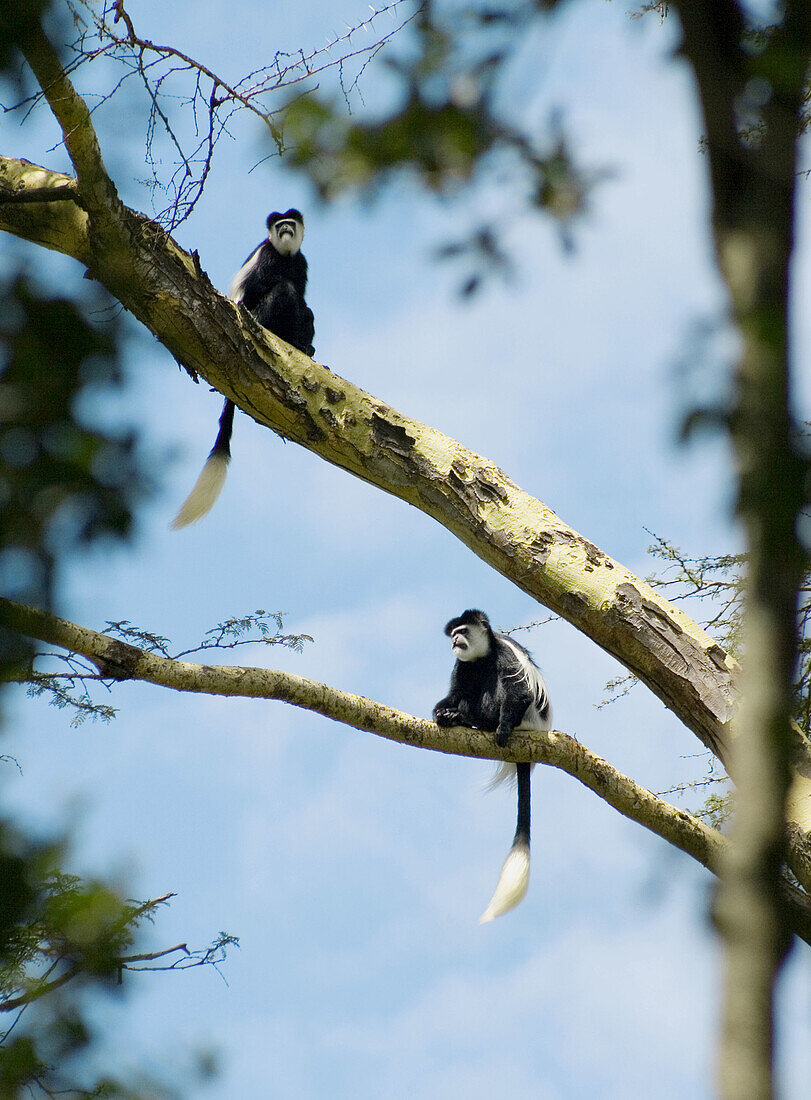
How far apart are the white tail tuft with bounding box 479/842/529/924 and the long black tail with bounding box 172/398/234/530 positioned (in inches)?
88.0

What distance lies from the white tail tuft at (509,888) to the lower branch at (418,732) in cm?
96

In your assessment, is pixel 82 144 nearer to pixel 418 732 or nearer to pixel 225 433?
pixel 225 433

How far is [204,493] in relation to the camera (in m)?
4.98

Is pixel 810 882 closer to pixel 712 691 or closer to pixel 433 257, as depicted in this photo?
pixel 712 691

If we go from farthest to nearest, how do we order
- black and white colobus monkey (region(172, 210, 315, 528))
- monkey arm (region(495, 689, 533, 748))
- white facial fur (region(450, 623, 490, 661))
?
white facial fur (region(450, 623, 490, 661)) → black and white colobus monkey (region(172, 210, 315, 528)) → monkey arm (region(495, 689, 533, 748))

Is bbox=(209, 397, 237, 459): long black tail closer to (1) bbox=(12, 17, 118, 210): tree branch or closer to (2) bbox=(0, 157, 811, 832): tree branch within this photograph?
(2) bbox=(0, 157, 811, 832): tree branch

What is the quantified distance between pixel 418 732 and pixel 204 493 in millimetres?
1719

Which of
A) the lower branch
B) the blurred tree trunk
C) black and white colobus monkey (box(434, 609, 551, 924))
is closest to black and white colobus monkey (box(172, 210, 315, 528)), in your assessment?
the lower branch

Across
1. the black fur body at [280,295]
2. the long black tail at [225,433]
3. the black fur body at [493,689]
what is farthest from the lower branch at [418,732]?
Answer: the black fur body at [280,295]

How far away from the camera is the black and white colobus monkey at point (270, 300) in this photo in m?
5.00

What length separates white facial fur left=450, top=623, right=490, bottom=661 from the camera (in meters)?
5.56

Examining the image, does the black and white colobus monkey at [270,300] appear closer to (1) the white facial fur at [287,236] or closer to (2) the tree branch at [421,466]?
(1) the white facial fur at [287,236]

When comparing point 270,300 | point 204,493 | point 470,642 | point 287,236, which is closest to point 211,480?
point 204,493

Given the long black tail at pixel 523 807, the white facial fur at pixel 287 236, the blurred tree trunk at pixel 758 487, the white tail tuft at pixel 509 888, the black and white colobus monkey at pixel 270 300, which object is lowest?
the blurred tree trunk at pixel 758 487
